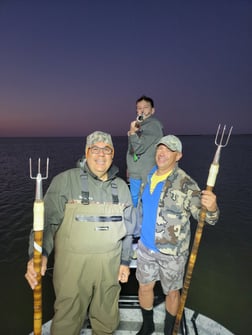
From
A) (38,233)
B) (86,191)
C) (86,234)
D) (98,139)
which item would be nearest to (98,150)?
(98,139)

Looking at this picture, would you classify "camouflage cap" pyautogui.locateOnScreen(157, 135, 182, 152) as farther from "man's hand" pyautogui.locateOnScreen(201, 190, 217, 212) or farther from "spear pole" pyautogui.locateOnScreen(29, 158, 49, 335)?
"spear pole" pyautogui.locateOnScreen(29, 158, 49, 335)

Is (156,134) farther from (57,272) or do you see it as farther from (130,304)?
(130,304)

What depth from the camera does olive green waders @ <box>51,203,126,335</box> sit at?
8.88 ft

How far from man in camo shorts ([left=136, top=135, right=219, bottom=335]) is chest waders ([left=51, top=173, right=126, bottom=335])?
592 mm

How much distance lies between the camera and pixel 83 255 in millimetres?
2715

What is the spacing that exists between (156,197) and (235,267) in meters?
7.79

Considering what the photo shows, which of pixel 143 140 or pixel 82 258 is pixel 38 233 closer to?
pixel 82 258

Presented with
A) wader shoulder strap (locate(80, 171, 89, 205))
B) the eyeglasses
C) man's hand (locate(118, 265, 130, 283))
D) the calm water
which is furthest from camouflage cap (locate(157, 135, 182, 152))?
the calm water

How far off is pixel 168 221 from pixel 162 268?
780 mm

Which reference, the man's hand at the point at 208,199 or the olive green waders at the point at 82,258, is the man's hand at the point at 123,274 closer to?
the olive green waders at the point at 82,258

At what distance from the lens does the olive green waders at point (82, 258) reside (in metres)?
2.71

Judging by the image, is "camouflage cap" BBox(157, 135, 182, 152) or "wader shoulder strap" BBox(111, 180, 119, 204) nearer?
"wader shoulder strap" BBox(111, 180, 119, 204)

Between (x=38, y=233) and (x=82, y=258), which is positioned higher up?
(x=38, y=233)

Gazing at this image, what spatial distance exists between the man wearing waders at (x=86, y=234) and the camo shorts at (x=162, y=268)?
1.76ft
